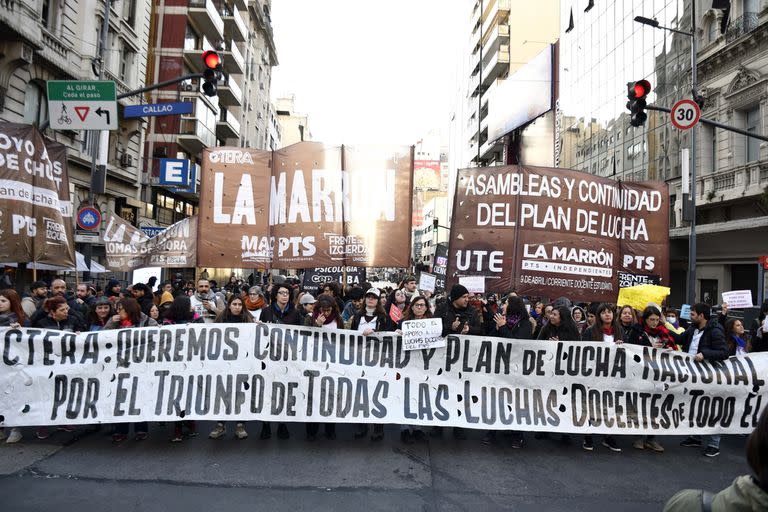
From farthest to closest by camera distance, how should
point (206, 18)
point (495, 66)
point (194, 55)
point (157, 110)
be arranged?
point (495, 66)
point (206, 18)
point (194, 55)
point (157, 110)

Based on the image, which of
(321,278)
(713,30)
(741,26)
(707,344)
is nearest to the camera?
(707,344)

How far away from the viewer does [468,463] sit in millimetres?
5059

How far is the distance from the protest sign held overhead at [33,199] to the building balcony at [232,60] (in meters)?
30.1

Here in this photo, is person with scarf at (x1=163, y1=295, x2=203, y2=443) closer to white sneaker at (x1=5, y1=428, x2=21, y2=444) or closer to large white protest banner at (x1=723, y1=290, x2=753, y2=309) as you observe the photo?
white sneaker at (x1=5, y1=428, x2=21, y2=444)

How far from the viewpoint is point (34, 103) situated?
17984 millimetres

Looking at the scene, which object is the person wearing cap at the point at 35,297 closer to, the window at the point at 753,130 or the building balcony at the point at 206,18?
the window at the point at 753,130

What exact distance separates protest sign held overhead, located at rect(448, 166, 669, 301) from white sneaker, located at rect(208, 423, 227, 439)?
330 centimetres

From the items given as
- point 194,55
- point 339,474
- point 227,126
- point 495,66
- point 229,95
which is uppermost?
point 495,66

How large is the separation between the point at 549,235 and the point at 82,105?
805 cm

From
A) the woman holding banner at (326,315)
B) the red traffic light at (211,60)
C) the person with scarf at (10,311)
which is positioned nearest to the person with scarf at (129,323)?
the person with scarf at (10,311)

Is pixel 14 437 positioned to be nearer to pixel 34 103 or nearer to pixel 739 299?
pixel 739 299

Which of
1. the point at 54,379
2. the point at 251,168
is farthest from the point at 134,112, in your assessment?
the point at 54,379

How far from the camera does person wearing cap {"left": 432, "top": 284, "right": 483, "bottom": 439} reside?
5.98 meters

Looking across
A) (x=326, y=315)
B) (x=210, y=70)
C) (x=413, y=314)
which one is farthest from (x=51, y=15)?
(x=413, y=314)
